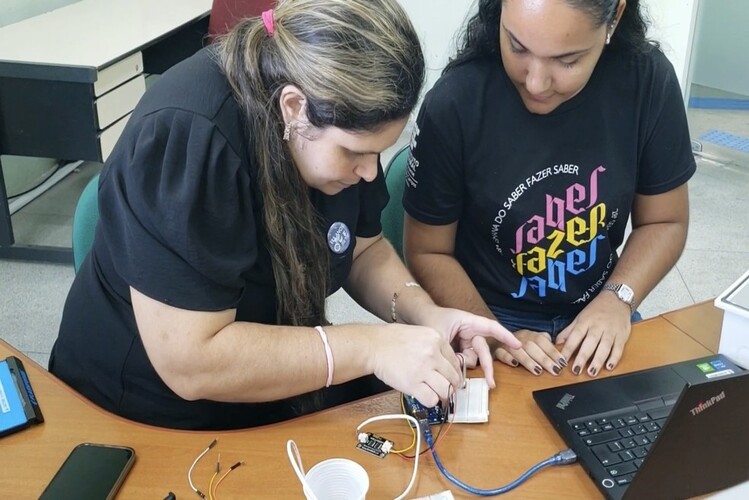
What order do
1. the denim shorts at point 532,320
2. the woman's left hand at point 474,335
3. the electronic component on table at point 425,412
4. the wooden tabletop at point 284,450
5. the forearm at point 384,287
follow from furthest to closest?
the denim shorts at point 532,320 → the forearm at point 384,287 → the woman's left hand at point 474,335 → the electronic component on table at point 425,412 → the wooden tabletop at point 284,450

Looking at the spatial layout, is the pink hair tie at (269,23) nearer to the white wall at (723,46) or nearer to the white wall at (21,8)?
the white wall at (21,8)

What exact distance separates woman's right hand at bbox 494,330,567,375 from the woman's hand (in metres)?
0.02

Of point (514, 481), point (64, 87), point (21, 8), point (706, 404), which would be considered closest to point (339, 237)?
point (514, 481)

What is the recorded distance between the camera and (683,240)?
148 centimetres

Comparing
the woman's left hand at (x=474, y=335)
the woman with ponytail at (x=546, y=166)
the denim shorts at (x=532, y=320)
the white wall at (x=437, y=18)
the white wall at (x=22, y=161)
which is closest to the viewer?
the woman's left hand at (x=474, y=335)

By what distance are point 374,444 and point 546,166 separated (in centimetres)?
65

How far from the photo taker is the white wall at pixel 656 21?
3680 millimetres

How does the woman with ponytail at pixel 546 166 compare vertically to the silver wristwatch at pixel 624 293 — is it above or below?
above

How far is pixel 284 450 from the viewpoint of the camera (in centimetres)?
94

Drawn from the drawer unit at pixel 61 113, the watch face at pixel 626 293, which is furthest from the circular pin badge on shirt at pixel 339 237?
the drawer unit at pixel 61 113

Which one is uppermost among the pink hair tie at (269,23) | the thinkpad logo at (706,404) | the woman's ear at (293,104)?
the pink hair tie at (269,23)

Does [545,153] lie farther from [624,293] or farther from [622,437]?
[622,437]

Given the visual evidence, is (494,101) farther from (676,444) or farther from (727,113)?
(727,113)

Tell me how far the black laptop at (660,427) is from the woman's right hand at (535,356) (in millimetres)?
71
